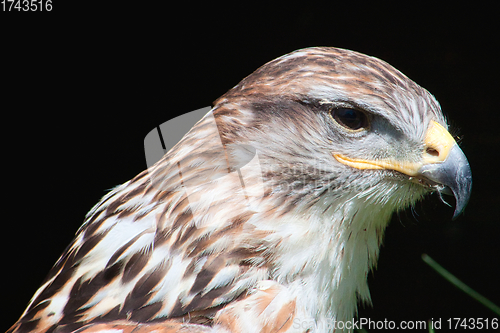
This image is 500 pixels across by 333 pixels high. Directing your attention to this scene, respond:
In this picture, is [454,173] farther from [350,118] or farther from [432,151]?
[350,118]

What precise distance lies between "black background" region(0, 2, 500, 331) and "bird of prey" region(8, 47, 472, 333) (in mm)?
1194

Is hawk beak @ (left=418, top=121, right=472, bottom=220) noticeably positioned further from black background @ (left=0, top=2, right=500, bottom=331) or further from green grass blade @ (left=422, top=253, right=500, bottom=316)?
black background @ (left=0, top=2, right=500, bottom=331)

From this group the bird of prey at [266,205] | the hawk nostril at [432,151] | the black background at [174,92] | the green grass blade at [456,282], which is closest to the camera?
the bird of prey at [266,205]

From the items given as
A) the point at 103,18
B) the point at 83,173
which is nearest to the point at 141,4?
the point at 103,18

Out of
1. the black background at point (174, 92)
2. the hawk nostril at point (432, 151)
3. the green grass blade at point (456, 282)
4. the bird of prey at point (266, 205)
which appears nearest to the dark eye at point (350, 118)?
the bird of prey at point (266, 205)

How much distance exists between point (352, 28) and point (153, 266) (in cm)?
A: 187

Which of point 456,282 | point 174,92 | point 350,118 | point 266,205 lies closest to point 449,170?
point 350,118

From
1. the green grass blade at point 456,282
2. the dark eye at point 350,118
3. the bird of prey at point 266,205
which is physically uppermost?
the dark eye at point 350,118

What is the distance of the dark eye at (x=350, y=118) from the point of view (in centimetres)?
127

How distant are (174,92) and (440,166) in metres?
1.75

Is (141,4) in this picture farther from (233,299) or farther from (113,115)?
(233,299)

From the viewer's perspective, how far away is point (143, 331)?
42.9 inches

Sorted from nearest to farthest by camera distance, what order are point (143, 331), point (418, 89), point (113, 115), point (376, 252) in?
point (143, 331) < point (418, 89) < point (376, 252) < point (113, 115)

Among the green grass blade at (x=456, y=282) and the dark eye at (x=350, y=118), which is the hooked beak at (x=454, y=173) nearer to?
the dark eye at (x=350, y=118)
